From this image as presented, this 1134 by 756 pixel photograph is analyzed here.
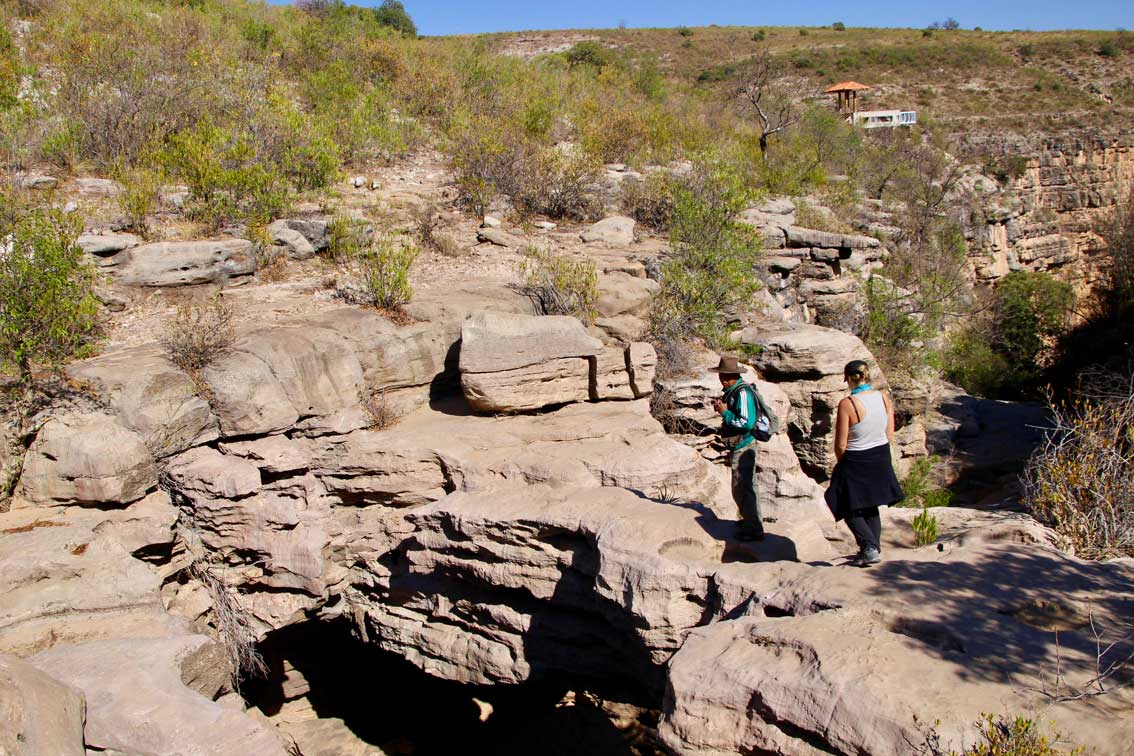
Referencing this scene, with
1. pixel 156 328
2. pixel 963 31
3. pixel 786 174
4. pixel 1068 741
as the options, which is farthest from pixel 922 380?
pixel 963 31

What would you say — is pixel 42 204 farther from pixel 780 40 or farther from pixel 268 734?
pixel 780 40

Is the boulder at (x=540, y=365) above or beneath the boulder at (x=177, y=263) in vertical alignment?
beneath

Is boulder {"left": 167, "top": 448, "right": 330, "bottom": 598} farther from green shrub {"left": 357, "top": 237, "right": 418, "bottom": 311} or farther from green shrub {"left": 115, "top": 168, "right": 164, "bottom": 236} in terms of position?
green shrub {"left": 115, "top": 168, "right": 164, "bottom": 236}

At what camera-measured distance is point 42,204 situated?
8219 millimetres

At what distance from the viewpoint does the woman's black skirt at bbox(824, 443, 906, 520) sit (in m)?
4.68

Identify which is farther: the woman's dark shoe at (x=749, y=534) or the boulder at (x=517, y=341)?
the boulder at (x=517, y=341)

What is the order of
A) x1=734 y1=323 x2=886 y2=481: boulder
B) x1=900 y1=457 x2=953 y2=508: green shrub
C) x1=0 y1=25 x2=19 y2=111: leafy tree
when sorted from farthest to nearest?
x1=900 y1=457 x2=953 y2=508: green shrub → x1=0 y1=25 x2=19 y2=111: leafy tree → x1=734 y1=323 x2=886 y2=481: boulder

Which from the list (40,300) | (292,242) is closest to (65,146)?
(292,242)

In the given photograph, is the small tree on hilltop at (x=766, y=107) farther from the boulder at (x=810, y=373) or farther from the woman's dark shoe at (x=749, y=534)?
the woman's dark shoe at (x=749, y=534)

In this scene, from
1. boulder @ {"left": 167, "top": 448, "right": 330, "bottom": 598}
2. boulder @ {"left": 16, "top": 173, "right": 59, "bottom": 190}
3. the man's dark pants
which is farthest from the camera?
boulder @ {"left": 16, "top": 173, "right": 59, "bottom": 190}

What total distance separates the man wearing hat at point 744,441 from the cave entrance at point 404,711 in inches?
137

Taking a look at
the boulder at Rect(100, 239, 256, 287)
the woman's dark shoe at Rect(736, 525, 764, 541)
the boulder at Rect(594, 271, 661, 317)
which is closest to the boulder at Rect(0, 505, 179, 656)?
the boulder at Rect(100, 239, 256, 287)

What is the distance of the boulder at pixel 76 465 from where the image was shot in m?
5.65

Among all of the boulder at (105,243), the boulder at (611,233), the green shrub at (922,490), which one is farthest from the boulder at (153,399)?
the green shrub at (922,490)
